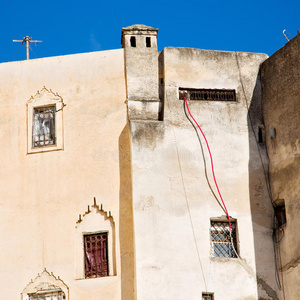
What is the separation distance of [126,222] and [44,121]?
3.63 m

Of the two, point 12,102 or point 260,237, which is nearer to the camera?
point 260,237

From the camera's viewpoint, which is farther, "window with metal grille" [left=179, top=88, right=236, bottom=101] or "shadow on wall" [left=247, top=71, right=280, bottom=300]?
"window with metal grille" [left=179, top=88, right=236, bottom=101]

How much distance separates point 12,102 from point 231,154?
5948 millimetres

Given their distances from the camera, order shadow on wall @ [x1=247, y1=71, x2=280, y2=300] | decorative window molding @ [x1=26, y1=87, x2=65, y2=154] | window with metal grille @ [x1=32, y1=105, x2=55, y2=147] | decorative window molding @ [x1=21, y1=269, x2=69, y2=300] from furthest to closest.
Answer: window with metal grille @ [x1=32, y1=105, x2=55, y2=147] → decorative window molding @ [x1=26, y1=87, x2=65, y2=154] → decorative window molding @ [x1=21, y1=269, x2=69, y2=300] → shadow on wall @ [x1=247, y1=71, x2=280, y2=300]

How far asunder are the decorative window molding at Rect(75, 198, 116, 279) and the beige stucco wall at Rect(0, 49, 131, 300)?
137 mm

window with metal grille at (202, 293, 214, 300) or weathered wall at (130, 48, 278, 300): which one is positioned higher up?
weathered wall at (130, 48, 278, 300)

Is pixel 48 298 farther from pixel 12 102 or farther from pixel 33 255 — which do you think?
pixel 12 102

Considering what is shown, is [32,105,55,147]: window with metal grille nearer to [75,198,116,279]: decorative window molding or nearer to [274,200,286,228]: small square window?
[75,198,116,279]: decorative window molding

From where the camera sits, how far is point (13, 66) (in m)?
25.0

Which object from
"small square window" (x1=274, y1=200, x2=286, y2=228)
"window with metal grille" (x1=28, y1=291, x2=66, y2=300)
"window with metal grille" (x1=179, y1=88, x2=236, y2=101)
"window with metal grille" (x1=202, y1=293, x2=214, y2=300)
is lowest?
"window with metal grille" (x1=202, y1=293, x2=214, y2=300)

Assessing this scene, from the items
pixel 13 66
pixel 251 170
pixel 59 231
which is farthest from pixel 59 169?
pixel 251 170

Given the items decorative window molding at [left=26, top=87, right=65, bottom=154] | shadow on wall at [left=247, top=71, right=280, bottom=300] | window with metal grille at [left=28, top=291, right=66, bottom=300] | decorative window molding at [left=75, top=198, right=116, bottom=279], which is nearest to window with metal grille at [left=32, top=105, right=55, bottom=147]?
decorative window molding at [left=26, top=87, right=65, bottom=154]

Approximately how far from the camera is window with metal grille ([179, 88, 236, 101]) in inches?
951

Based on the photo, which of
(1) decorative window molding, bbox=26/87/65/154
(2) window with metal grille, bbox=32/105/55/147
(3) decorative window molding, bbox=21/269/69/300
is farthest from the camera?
(2) window with metal grille, bbox=32/105/55/147
